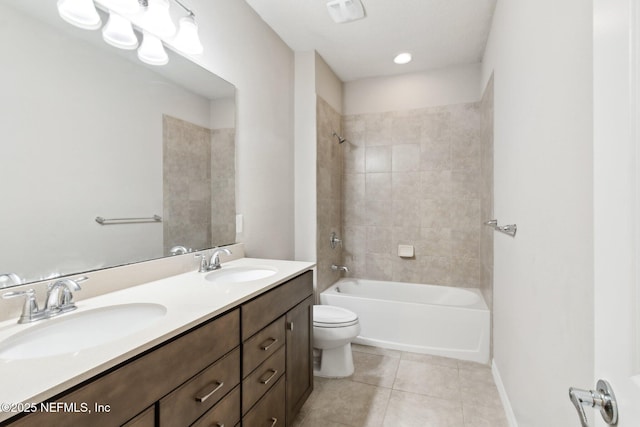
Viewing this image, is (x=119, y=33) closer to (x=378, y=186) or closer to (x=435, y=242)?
(x=378, y=186)

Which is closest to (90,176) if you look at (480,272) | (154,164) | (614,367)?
(154,164)

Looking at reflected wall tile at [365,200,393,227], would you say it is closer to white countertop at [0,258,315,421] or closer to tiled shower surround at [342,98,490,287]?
tiled shower surround at [342,98,490,287]

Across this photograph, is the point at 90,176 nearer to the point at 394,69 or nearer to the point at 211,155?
the point at 211,155

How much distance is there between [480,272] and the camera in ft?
9.43

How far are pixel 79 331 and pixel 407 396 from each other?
72.6 inches

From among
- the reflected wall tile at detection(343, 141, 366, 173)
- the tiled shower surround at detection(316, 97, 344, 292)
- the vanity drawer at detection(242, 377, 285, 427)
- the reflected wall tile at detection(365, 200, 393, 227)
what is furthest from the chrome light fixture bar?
the reflected wall tile at detection(365, 200, 393, 227)

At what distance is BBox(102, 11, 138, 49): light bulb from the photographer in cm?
121

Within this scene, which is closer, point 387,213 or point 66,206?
point 66,206

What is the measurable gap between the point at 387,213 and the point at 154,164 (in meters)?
2.37

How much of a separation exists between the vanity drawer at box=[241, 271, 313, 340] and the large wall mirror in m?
0.59

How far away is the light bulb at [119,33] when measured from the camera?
3.98 feet

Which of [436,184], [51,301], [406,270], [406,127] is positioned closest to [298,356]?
[51,301]

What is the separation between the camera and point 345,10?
2059 millimetres

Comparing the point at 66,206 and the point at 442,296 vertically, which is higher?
the point at 66,206
